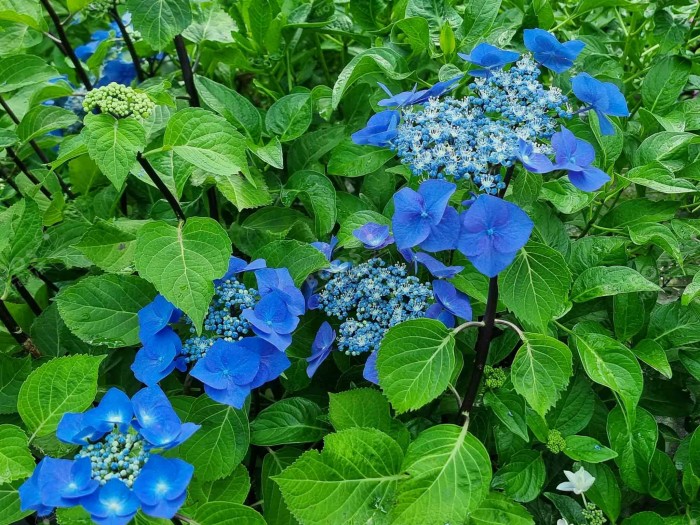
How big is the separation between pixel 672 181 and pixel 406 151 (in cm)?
52

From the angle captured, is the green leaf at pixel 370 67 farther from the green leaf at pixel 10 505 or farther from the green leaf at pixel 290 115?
the green leaf at pixel 10 505

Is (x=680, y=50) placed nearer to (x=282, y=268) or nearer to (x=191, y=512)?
(x=282, y=268)

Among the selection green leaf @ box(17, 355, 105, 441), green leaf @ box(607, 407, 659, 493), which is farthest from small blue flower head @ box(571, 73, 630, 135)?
green leaf @ box(17, 355, 105, 441)

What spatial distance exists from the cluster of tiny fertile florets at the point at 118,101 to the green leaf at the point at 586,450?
906mm

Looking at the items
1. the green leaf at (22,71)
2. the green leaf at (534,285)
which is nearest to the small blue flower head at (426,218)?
the green leaf at (534,285)

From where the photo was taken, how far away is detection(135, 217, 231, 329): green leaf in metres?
1.06

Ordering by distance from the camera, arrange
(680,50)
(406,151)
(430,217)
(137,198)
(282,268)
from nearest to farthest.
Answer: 1. (430,217)
2. (406,151)
3. (282,268)
4. (680,50)
5. (137,198)

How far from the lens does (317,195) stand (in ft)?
4.64

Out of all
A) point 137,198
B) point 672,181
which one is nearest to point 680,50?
Result: point 672,181

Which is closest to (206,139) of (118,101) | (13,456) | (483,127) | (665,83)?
(118,101)

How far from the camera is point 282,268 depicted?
1.21m

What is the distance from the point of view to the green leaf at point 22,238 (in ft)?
4.48

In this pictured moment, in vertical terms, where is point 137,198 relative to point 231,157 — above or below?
below

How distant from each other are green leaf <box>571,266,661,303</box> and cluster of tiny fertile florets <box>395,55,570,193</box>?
10.3 inches
